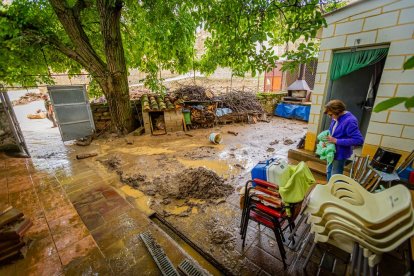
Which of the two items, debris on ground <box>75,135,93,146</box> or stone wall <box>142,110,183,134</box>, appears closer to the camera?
debris on ground <box>75,135,93,146</box>

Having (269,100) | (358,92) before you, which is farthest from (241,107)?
(358,92)

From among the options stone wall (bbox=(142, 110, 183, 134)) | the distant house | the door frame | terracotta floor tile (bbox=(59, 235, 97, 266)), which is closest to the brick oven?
stone wall (bbox=(142, 110, 183, 134))

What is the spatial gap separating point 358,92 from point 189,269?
6.17 metres

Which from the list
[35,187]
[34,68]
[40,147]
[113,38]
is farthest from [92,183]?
[34,68]

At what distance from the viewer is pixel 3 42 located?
6.15 m

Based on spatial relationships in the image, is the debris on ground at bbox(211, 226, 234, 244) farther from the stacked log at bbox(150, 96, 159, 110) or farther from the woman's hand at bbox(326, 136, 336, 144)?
the stacked log at bbox(150, 96, 159, 110)

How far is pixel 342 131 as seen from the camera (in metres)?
3.16

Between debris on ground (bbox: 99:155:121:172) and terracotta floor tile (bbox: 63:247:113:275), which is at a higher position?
terracotta floor tile (bbox: 63:247:113:275)

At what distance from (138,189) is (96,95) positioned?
24.7 ft

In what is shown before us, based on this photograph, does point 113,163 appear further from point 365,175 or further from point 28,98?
point 28,98

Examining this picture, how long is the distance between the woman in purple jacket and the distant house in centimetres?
142

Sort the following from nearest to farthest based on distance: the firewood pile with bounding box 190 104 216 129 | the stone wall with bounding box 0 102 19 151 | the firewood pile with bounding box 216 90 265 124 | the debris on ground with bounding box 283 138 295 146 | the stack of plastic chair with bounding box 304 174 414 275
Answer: the stack of plastic chair with bounding box 304 174 414 275 → the stone wall with bounding box 0 102 19 151 → the debris on ground with bounding box 283 138 295 146 → the firewood pile with bounding box 190 104 216 129 → the firewood pile with bounding box 216 90 265 124

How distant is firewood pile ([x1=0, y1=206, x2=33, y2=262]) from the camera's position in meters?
2.12

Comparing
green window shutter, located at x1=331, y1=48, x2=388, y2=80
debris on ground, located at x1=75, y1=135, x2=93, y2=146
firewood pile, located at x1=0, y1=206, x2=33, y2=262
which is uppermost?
green window shutter, located at x1=331, y1=48, x2=388, y2=80
